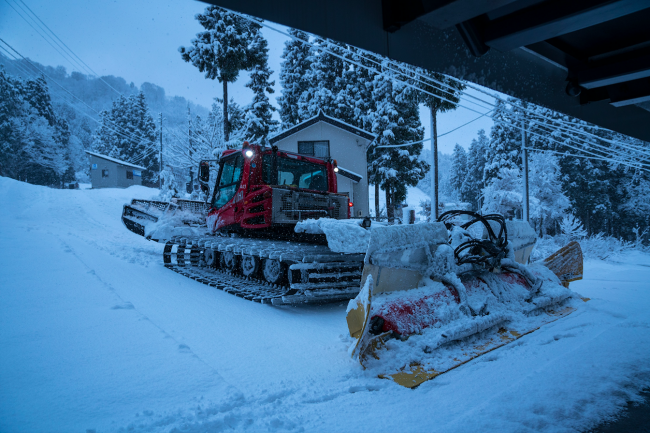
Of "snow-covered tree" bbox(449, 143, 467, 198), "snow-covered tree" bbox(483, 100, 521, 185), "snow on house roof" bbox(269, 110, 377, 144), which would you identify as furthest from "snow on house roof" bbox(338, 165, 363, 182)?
"snow-covered tree" bbox(449, 143, 467, 198)

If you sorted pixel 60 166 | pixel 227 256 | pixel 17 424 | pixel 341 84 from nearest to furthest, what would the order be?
pixel 17 424 → pixel 227 256 → pixel 341 84 → pixel 60 166

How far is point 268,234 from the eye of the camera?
20.8 feet

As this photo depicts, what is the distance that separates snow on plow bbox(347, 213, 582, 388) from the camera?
2.70m

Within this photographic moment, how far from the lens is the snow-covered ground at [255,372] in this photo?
2029 mm

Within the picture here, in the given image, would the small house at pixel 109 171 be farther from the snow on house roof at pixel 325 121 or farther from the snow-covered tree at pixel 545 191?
the snow-covered tree at pixel 545 191

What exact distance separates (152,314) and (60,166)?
47.5 metres

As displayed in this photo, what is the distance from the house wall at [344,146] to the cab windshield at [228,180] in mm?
12213

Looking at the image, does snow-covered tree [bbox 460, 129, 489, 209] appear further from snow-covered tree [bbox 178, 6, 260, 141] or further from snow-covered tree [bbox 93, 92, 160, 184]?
snow-covered tree [bbox 93, 92, 160, 184]

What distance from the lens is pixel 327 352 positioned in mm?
3186

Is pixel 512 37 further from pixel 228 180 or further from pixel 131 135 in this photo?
pixel 131 135

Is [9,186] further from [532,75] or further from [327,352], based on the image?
[532,75]

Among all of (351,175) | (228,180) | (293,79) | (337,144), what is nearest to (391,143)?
(337,144)

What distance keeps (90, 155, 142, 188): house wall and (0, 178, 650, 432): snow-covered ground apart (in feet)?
116

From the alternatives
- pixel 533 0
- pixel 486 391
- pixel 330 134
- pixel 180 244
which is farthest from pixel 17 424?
pixel 330 134
